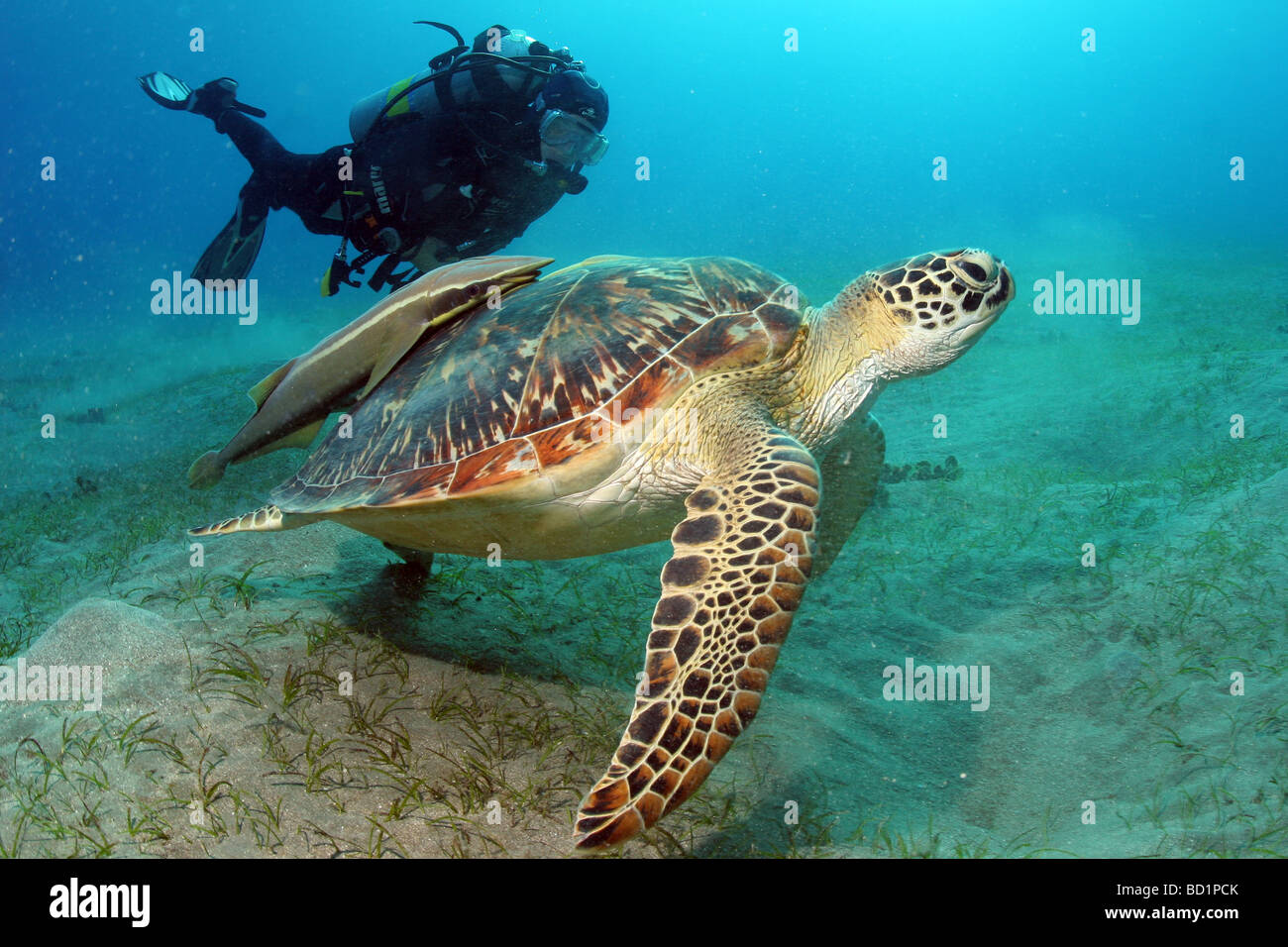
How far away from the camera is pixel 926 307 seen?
326cm

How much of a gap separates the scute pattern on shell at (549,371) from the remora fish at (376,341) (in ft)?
0.57

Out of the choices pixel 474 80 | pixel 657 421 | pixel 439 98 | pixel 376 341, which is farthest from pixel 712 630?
pixel 439 98

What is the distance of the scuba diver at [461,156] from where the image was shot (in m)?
6.35

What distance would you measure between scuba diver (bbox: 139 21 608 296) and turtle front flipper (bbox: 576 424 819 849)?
497 cm

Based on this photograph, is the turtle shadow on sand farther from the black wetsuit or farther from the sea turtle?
the black wetsuit

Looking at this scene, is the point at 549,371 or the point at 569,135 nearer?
the point at 549,371

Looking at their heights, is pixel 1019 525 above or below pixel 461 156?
below

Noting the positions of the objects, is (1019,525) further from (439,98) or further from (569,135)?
(439,98)

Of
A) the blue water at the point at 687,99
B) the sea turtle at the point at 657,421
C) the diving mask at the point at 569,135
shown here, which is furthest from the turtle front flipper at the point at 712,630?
the blue water at the point at 687,99

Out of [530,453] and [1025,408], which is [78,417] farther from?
[1025,408]

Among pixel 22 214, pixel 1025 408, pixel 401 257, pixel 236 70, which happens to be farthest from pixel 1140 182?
pixel 22 214

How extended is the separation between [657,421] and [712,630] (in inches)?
42.7

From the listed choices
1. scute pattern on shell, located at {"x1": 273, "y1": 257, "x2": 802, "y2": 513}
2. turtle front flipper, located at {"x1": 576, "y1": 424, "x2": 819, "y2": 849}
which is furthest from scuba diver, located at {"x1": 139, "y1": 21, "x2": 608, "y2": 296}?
turtle front flipper, located at {"x1": 576, "y1": 424, "x2": 819, "y2": 849}
